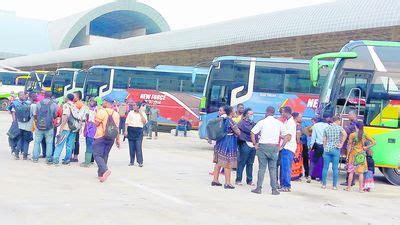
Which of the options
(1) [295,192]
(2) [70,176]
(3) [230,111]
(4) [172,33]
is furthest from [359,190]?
(4) [172,33]

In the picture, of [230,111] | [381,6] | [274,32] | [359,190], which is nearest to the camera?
[230,111]

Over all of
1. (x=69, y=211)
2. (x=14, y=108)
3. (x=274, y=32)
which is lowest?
(x=69, y=211)

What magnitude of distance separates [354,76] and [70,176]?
22.0 ft

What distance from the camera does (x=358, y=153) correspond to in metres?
10.1

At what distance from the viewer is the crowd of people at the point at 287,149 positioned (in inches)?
357

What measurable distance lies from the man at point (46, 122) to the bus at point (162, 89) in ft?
47.2

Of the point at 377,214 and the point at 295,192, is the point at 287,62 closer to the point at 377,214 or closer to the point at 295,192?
the point at 295,192

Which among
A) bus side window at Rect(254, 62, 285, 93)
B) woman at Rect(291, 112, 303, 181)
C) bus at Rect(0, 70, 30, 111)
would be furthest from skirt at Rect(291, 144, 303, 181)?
bus at Rect(0, 70, 30, 111)

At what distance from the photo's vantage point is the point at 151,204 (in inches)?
295

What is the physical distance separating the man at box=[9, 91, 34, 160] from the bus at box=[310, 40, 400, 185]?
669 cm

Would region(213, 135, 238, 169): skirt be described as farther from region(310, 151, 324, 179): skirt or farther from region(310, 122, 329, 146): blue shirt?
region(310, 151, 324, 179): skirt

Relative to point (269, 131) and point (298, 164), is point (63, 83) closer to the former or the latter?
point (298, 164)

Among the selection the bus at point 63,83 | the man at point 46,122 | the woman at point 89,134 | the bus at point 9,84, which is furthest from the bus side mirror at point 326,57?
the bus at point 9,84

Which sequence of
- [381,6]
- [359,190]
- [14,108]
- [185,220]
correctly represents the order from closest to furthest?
1. [185,220]
2. [359,190]
3. [14,108]
4. [381,6]
